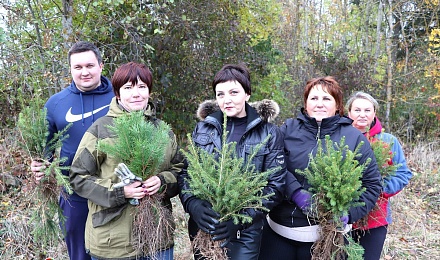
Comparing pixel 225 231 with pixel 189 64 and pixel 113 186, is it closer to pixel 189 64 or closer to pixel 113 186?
pixel 113 186

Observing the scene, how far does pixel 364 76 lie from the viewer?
8.61 m

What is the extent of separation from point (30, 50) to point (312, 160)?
15.6 ft

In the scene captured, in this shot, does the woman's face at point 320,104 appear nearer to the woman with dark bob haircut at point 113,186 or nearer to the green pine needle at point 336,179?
the green pine needle at point 336,179

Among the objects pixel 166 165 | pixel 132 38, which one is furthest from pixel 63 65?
pixel 166 165

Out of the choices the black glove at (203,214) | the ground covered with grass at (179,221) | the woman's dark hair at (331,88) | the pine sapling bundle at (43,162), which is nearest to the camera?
the black glove at (203,214)

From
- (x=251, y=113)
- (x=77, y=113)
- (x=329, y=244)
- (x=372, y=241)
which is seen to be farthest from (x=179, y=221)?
(x=329, y=244)

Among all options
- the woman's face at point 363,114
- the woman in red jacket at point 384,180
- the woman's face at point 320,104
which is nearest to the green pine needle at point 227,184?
A: the woman's face at point 320,104

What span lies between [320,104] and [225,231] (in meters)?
1.24

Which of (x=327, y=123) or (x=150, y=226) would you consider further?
(x=327, y=123)

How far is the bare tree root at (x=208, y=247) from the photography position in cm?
246

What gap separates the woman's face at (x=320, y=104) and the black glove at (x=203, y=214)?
113cm

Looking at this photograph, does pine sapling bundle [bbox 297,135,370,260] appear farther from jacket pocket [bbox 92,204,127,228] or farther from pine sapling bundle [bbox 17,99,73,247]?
pine sapling bundle [bbox 17,99,73,247]

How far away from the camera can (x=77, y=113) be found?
313cm

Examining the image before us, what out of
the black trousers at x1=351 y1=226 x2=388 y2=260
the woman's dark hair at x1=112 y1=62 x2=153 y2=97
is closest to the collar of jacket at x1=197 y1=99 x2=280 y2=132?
the woman's dark hair at x1=112 y1=62 x2=153 y2=97
